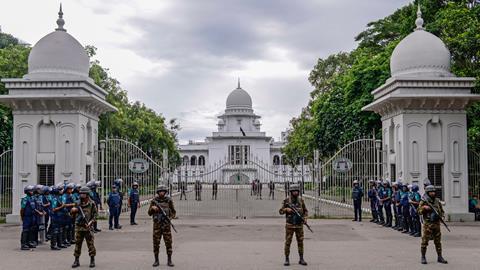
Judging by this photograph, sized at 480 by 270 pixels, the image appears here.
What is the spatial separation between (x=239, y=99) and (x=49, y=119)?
64.1m

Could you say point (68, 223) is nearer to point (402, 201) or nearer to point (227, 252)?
point (227, 252)

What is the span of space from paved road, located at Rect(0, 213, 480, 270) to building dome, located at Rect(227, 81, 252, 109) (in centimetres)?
6421

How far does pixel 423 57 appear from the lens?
20688 mm

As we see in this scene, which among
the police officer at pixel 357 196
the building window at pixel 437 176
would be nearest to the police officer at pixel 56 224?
the police officer at pixel 357 196

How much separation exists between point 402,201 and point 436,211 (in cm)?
536

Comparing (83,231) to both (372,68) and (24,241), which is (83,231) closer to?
(24,241)

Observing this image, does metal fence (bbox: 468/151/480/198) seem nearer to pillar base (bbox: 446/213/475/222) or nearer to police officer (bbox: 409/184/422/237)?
pillar base (bbox: 446/213/475/222)

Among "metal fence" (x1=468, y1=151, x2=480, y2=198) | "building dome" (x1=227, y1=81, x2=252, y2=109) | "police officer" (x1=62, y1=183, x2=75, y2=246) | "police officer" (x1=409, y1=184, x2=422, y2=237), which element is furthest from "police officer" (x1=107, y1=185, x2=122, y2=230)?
"building dome" (x1=227, y1=81, x2=252, y2=109)

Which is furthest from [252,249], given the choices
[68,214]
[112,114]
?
[112,114]

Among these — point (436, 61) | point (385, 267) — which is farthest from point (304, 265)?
point (436, 61)

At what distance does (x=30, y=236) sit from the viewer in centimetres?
1442

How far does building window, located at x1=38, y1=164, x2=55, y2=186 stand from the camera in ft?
65.8

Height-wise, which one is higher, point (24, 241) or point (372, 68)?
point (372, 68)

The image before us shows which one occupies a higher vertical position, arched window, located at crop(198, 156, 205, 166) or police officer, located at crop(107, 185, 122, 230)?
arched window, located at crop(198, 156, 205, 166)
